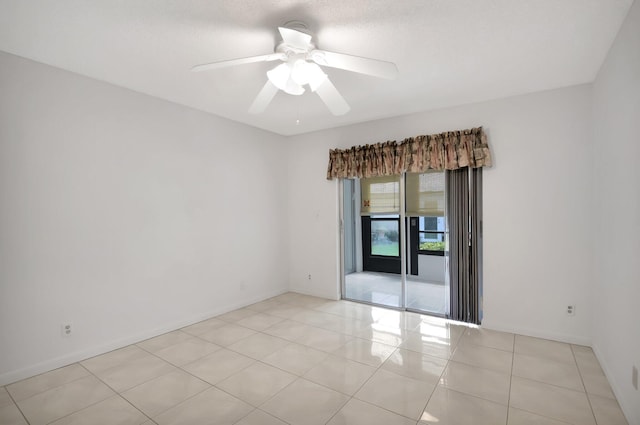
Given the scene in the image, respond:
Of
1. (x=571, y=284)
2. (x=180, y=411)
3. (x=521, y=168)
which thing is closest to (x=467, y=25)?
(x=521, y=168)

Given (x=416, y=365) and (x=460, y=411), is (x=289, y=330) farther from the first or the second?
(x=460, y=411)

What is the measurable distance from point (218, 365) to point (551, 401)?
2627 millimetres

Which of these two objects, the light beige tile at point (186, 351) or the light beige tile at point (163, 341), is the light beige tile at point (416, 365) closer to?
the light beige tile at point (186, 351)

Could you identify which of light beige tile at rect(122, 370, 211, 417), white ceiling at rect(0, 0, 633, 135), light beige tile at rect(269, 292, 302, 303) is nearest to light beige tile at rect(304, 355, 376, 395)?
light beige tile at rect(122, 370, 211, 417)

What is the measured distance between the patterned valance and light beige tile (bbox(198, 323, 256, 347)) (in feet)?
8.08

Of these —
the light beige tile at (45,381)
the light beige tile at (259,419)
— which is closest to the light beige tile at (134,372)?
the light beige tile at (45,381)

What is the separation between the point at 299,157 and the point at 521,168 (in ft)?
10.3

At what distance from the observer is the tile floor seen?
207cm

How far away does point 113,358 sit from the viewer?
2.89 metres

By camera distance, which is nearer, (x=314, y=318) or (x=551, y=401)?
(x=551, y=401)

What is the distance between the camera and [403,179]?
424cm

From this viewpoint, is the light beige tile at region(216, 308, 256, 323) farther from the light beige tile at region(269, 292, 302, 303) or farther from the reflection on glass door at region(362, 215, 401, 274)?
the reflection on glass door at region(362, 215, 401, 274)

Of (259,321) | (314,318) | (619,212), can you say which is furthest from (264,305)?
(619,212)

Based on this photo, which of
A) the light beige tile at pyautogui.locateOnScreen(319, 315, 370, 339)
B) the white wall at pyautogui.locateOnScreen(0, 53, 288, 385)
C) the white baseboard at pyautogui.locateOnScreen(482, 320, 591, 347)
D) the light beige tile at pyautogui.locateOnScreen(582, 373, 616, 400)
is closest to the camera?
the light beige tile at pyautogui.locateOnScreen(582, 373, 616, 400)
